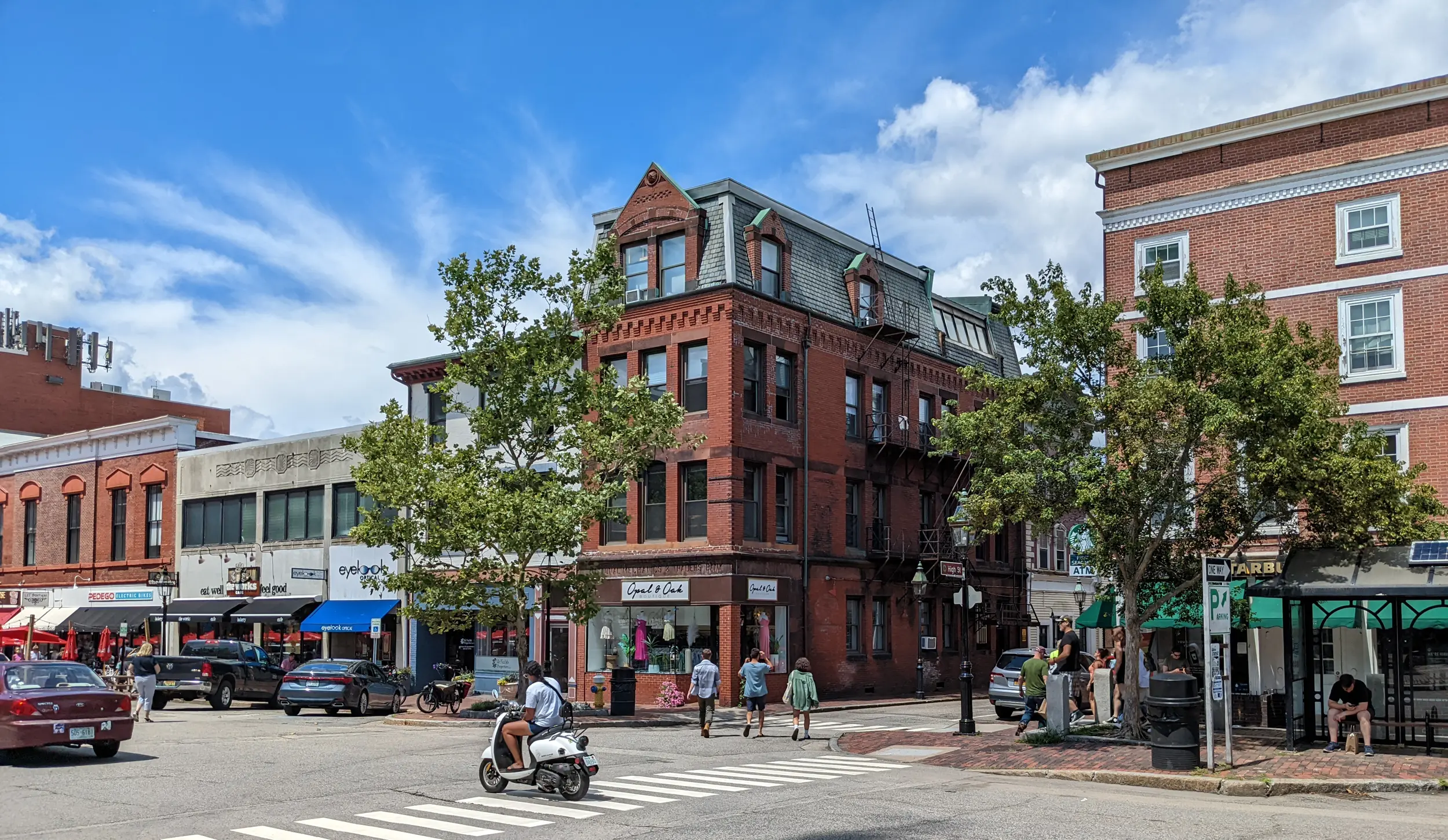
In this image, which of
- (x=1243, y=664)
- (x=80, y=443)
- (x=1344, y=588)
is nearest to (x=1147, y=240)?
(x=1243, y=664)

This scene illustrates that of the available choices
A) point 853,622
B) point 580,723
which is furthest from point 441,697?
point 853,622

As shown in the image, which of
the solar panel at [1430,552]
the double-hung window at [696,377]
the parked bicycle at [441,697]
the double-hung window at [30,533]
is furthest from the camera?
the double-hung window at [30,533]

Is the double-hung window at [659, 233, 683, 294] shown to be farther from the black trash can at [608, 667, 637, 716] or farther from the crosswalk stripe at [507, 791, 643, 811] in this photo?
the crosswalk stripe at [507, 791, 643, 811]

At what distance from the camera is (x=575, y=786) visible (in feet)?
49.4

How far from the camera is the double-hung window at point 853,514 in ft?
131

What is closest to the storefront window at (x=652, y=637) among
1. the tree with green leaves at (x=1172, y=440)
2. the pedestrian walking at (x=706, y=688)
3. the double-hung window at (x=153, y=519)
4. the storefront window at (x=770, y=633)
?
the storefront window at (x=770, y=633)

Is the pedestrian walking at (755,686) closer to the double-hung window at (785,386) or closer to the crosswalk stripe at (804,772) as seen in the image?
the crosswalk stripe at (804,772)

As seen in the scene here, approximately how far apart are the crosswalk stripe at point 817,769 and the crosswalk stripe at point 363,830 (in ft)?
23.9

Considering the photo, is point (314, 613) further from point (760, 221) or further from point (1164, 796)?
point (1164, 796)

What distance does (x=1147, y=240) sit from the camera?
30094 millimetres

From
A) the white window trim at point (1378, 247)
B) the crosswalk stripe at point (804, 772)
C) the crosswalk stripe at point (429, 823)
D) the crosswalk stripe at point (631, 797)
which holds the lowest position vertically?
the crosswalk stripe at point (804, 772)

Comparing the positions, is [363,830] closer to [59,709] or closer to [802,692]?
[59,709]

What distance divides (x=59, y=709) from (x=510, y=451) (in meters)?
13.2

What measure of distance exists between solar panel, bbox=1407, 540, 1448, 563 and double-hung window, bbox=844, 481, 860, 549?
20.6 m
